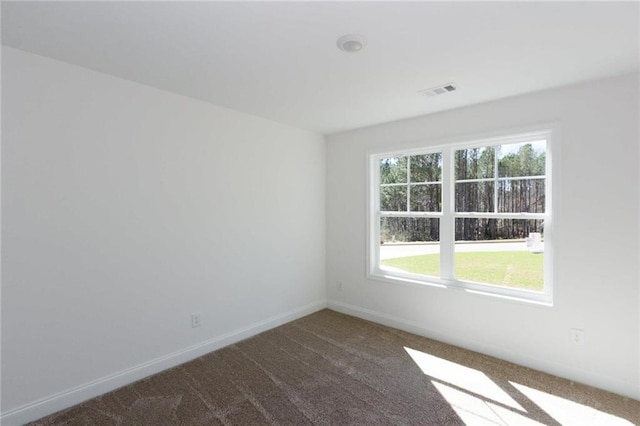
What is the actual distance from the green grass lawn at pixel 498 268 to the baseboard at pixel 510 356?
626mm

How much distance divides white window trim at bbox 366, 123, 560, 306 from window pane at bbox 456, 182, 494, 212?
2.4 inches

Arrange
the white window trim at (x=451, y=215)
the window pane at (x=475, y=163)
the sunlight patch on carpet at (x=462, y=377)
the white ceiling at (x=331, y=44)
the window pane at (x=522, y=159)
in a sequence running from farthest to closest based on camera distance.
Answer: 1. the window pane at (x=475, y=163)
2. the window pane at (x=522, y=159)
3. the white window trim at (x=451, y=215)
4. the sunlight patch on carpet at (x=462, y=377)
5. the white ceiling at (x=331, y=44)

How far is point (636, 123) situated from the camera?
2355 millimetres

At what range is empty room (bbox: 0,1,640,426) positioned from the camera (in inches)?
76.4

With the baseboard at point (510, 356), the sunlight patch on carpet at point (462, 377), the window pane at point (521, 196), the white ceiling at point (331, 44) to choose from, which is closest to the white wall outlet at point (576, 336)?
the baseboard at point (510, 356)

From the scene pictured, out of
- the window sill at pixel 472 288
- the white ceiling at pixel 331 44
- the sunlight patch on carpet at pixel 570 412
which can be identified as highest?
the white ceiling at pixel 331 44

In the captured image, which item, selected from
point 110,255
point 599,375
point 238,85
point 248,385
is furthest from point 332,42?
point 599,375

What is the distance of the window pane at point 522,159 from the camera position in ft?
9.51

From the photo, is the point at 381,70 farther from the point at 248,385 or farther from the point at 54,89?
the point at 248,385

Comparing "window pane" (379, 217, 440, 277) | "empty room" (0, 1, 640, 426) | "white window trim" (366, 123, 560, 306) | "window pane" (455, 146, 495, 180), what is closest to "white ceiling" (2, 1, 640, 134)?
"empty room" (0, 1, 640, 426)

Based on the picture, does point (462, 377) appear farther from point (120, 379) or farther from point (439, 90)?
point (120, 379)

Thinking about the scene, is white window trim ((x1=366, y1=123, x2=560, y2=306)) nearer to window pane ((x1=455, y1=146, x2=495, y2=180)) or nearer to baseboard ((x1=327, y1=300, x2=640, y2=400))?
window pane ((x1=455, y1=146, x2=495, y2=180))

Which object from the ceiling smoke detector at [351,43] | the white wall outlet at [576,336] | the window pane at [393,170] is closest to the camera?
the ceiling smoke detector at [351,43]

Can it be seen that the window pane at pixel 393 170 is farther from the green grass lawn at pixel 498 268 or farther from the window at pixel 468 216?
the green grass lawn at pixel 498 268
